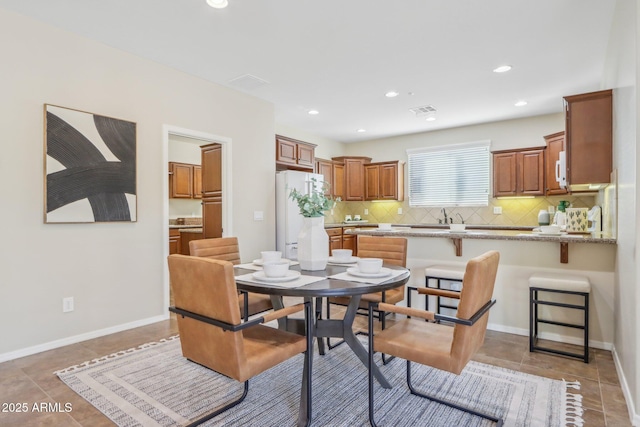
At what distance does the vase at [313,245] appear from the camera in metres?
2.30

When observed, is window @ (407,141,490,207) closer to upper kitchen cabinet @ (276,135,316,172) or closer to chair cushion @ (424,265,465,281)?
upper kitchen cabinet @ (276,135,316,172)

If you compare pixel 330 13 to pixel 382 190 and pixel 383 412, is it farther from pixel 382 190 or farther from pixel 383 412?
pixel 382 190

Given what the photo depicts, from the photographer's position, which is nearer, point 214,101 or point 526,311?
point 526,311

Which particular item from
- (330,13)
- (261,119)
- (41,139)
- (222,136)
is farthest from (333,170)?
(41,139)

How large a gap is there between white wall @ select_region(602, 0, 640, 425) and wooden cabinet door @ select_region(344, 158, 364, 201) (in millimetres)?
4783

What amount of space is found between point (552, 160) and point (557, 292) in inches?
125

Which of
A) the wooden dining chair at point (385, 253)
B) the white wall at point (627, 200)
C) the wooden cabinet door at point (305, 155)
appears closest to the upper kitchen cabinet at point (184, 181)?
the wooden cabinet door at point (305, 155)

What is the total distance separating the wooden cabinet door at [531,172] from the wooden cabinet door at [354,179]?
113 inches

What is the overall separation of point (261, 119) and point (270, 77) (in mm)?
860

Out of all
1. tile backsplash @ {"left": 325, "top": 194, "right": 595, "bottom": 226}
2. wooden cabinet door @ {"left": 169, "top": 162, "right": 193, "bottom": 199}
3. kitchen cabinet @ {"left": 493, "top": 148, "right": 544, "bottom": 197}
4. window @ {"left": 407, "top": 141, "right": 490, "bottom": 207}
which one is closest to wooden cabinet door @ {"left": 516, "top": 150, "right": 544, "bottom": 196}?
kitchen cabinet @ {"left": 493, "top": 148, "right": 544, "bottom": 197}

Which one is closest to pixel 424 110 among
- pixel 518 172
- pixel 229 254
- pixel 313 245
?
pixel 518 172

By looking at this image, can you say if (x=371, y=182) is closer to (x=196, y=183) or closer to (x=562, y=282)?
(x=196, y=183)

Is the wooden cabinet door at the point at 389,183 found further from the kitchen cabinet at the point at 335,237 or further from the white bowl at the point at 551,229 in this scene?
the white bowl at the point at 551,229

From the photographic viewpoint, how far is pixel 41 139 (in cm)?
290
